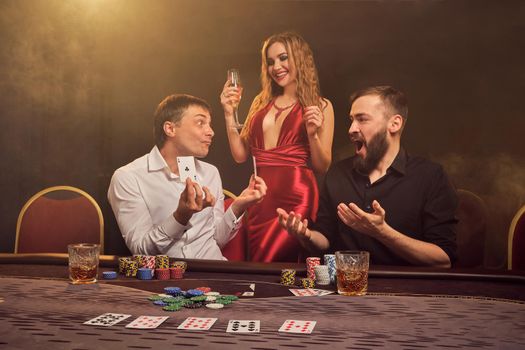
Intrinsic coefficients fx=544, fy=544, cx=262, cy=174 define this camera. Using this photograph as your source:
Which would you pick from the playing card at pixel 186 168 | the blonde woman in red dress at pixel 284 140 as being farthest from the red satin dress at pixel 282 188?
the playing card at pixel 186 168

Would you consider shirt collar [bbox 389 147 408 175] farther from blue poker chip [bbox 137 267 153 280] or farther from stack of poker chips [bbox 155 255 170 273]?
blue poker chip [bbox 137 267 153 280]

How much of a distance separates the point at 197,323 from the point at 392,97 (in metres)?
1.99

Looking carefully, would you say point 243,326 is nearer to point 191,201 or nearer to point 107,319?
point 107,319

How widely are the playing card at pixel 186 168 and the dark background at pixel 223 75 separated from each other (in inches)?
5.2

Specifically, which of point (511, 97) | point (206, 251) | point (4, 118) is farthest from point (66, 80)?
point (511, 97)

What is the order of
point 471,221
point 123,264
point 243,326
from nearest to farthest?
1. point 243,326
2. point 123,264
3. point 471,221

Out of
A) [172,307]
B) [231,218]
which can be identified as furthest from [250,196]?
[172,307]

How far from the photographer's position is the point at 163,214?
3.14 meters

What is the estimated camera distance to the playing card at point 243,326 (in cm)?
131

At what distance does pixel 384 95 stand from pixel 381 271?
123cm

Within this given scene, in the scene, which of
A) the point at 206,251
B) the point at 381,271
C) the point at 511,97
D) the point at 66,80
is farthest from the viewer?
the point at 66,80

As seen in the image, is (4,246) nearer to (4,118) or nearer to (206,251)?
(4,118)

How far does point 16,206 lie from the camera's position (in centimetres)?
351

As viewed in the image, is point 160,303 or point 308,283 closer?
point 160,303
